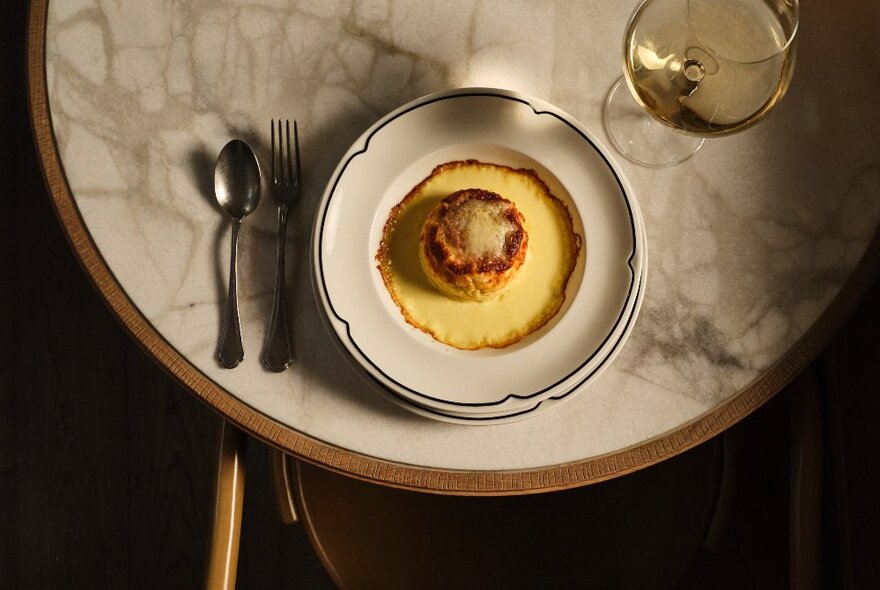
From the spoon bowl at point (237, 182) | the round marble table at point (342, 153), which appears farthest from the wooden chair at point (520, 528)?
the spoon bowl at point (237, 182)

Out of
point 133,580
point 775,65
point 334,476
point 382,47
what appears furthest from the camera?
point 133,580

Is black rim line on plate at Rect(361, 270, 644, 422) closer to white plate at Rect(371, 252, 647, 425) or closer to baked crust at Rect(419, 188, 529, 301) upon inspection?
white plate at Rect(371, 252, 647, 425)

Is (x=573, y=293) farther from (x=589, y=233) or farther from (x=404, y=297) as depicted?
(x=404, y=297)

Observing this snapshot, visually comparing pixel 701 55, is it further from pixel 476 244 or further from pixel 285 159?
pixel 285 159

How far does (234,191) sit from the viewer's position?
2.81 feet

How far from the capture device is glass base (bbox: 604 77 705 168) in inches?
35.0

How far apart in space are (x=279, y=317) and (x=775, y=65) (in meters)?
0.59

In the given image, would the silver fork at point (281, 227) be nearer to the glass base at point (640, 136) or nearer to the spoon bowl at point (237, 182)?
the spoon bowl at point (237, 182)

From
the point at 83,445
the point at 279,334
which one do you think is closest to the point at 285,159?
the point at 279,334

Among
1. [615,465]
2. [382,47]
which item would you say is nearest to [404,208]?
[382,47]

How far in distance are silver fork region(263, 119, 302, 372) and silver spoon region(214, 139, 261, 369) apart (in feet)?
0.08

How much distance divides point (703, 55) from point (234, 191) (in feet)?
1.74

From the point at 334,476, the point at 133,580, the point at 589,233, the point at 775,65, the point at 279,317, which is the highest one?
the point at 775,65

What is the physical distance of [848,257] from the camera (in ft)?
2.84
